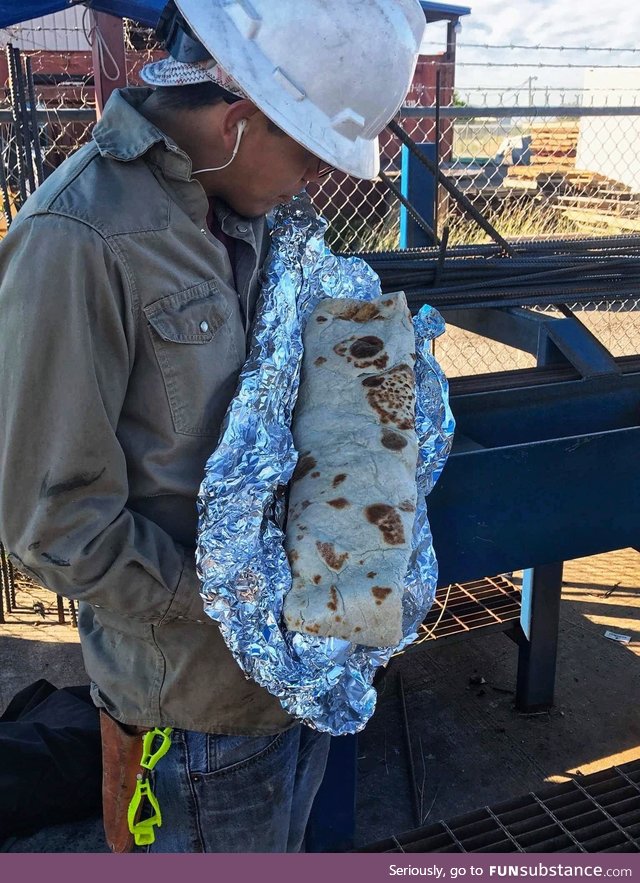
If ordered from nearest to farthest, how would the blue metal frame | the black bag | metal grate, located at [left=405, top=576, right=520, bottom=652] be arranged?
the black bag
metal grate, located at [left=405, top=576, right=520, bottom=652]
the blue metal frame

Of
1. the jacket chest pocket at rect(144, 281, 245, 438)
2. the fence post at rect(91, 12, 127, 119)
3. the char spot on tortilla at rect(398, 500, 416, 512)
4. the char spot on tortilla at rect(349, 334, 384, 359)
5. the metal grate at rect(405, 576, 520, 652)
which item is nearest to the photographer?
the jacket chest pocket at rect(144, 281, 245, 438)

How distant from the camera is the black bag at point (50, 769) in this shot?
2.27 m

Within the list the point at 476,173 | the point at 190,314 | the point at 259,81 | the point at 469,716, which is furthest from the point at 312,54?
the point at 476,173

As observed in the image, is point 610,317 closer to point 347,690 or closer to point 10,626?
point 10,626

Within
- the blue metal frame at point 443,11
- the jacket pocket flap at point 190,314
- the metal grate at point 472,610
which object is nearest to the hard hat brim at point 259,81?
the jacket pocket flap at point 190,314

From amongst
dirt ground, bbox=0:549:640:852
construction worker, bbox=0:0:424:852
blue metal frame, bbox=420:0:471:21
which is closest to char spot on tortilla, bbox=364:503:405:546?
construction worker, bbox=0:0:424:852

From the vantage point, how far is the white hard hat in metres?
1.17

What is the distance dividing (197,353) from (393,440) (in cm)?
36

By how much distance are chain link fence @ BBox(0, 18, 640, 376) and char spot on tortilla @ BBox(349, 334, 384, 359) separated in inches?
84.7

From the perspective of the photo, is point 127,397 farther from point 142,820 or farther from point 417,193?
point 417,193

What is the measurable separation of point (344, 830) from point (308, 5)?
2031mm

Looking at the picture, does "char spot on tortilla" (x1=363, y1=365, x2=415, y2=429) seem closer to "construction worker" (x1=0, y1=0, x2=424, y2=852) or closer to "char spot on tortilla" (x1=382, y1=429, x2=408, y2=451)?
"char spot on tortilla" (x1=382, y1=429, x2=408, y2=451)

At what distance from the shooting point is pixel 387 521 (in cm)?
128
